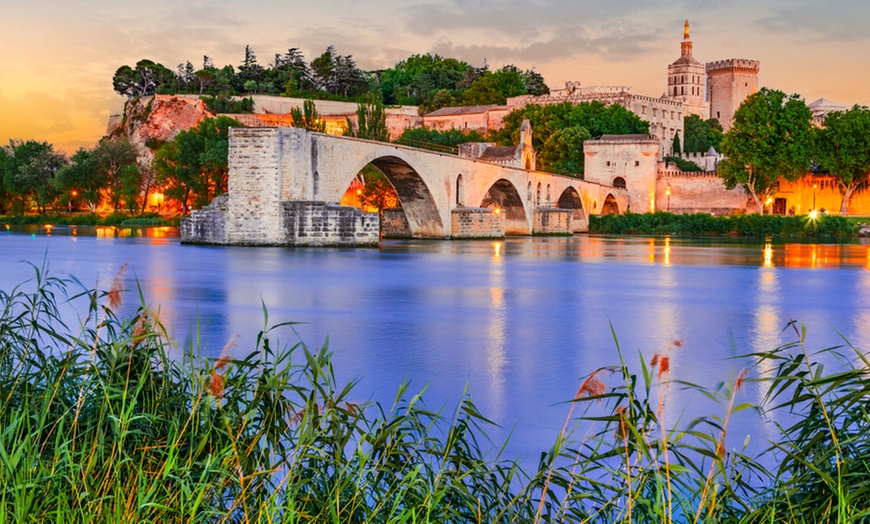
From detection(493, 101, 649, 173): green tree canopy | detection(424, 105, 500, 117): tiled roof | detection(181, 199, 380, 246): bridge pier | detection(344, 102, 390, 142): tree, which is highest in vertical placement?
detection(424, 105, 500, 117): tiled roof

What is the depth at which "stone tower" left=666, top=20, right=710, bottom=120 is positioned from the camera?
91.8m

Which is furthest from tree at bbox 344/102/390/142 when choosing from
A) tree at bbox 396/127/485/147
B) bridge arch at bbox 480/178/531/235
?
tree at bbox 396/127/485/147

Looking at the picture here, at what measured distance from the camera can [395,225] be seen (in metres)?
40.1

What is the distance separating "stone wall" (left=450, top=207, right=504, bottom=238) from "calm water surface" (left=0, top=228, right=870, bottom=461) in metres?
13.7

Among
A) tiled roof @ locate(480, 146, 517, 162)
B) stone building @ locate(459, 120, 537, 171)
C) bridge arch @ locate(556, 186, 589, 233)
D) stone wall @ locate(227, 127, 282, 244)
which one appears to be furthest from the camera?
bridge arch @ locate(556, 186, 589, 233)

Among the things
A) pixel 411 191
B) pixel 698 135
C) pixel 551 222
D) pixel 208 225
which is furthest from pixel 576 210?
pixel 698 135

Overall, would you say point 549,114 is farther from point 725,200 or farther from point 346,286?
point 346,286

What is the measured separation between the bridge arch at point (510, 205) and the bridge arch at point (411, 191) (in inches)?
341

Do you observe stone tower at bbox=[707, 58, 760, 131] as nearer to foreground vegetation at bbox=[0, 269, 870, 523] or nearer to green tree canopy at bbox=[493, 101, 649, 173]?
green tree canopy at bbox=[493, 101, 649, 173]

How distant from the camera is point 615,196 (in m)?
61.0

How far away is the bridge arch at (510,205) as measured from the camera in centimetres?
4759

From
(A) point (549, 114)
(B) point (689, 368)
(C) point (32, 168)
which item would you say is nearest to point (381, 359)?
(B) point (689, 368)

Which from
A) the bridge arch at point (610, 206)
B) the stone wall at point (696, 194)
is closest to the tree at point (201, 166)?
the bridge arch at point (610, 206)

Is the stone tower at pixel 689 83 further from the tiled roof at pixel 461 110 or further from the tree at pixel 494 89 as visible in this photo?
the tiled roof at pixel 461 110
